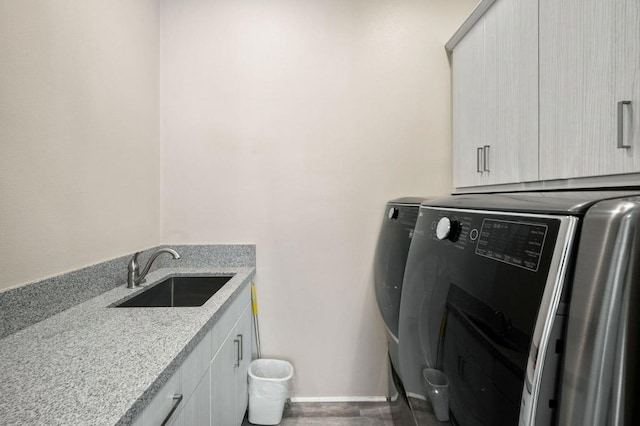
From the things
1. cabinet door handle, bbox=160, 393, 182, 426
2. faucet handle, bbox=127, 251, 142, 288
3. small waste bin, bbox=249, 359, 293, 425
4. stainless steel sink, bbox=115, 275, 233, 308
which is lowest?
small waste bin, bbox=249, 359, 293, 425

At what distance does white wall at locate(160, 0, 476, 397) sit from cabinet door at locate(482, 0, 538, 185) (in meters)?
0.53

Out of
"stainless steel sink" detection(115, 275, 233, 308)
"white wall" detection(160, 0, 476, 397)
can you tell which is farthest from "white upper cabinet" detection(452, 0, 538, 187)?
"stainless steel sink" detection(115, 275, 233, 308)

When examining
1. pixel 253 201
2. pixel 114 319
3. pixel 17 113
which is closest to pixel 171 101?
pixel 253 201

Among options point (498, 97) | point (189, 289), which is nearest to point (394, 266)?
point (498, 97)

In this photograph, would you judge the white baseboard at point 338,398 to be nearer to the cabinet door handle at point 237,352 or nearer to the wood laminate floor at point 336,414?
the wood laminate floor at point 336,414

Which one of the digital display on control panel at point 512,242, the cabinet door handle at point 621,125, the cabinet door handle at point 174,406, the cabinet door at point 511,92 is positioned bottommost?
the cabinet door handle at point 174,406

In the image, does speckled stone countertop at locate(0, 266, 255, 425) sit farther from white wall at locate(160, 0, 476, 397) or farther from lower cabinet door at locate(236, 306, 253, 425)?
white wall at locate(160, 0, 476, 397)

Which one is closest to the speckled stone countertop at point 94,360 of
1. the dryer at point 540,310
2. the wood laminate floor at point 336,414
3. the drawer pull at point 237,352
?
the drawer pull at point 237,352

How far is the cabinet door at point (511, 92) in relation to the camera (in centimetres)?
124

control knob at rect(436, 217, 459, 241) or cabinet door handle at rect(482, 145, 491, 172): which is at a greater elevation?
cabinet door handle at rect(482, 145, 491, 172)

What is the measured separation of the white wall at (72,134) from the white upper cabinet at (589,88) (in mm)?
1779

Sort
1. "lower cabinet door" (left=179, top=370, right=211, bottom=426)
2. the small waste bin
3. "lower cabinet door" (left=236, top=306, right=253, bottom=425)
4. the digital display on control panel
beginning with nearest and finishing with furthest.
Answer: the digital display on control panel → "lower cabinet door" (left=179, top=370, right=211, bottom=426) → "lower cabinet door" (left=236, top=306, right=253, bottom=425) → the small waste bin

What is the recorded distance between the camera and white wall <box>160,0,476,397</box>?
2045 mm

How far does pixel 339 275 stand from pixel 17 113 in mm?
1672
